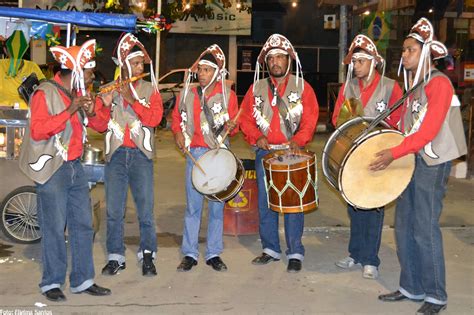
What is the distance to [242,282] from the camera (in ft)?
23.2

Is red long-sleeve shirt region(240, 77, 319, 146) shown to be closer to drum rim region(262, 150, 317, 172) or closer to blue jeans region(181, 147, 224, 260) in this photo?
drum rim region(262, 150, 317, 172)

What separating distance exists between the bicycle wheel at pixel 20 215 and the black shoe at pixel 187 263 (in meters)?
1.72

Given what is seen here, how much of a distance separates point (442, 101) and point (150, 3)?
1776 cm

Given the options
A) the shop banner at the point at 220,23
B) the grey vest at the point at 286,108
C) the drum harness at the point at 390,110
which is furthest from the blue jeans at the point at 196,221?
the shop banner at the point at 220,23

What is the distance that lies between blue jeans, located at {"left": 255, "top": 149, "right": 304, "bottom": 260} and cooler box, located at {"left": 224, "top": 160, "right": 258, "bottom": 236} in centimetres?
94

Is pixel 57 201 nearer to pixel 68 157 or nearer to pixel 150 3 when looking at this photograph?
pixel 68 157

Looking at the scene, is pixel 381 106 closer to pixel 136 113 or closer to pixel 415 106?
pixel 415 106

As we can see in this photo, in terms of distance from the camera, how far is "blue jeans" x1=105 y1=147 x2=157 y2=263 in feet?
23.5

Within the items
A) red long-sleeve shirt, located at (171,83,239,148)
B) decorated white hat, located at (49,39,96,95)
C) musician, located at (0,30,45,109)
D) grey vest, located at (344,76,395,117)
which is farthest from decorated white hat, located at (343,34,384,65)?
musician, located at (0,30,45,109)

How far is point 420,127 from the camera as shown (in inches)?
237

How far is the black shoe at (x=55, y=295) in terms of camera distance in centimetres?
639

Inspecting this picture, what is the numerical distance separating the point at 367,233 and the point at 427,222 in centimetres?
124

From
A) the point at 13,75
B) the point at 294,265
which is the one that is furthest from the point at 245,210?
the point at 13,75

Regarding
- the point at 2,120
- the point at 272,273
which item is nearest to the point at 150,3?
the point at 2,120
